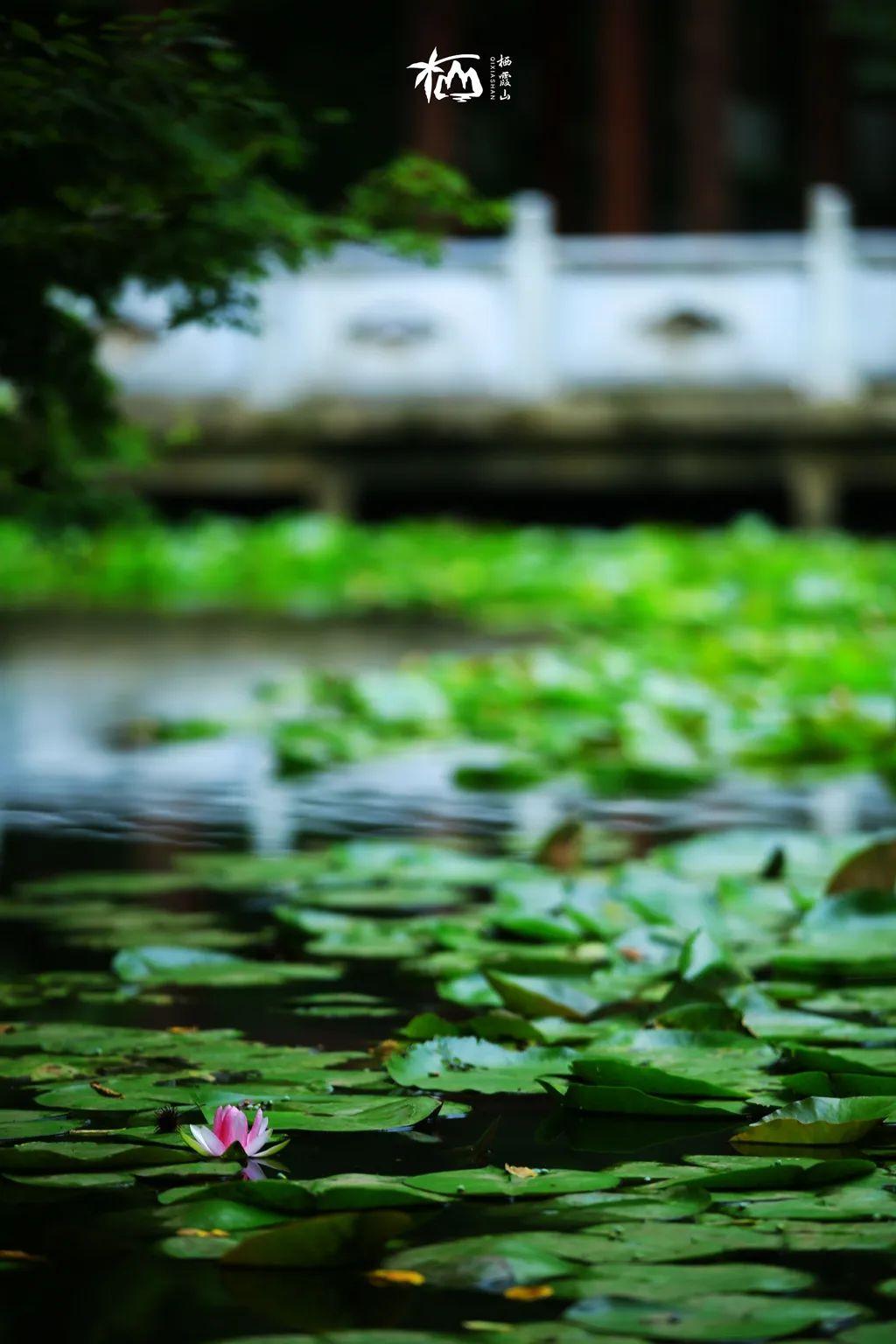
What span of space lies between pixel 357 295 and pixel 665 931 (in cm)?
854

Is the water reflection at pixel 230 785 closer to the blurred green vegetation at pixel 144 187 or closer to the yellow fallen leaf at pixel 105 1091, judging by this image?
the blurred green vegetation at pixel 144 187

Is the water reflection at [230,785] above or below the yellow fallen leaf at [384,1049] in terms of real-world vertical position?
above

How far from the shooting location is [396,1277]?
1.08 meters

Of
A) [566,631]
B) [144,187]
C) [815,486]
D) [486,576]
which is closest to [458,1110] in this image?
[144,187]

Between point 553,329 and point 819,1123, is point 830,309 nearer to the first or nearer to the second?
point 553,329

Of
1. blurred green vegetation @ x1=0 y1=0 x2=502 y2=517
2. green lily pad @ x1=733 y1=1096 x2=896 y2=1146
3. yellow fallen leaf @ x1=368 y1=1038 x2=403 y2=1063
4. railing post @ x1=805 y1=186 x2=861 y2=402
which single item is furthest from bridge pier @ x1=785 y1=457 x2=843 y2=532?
green lily pad @ x1=733 y1=1096 x2=896 y2=1146

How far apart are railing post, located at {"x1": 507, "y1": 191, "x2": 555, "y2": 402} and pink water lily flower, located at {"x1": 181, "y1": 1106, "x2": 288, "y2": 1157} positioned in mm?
9025

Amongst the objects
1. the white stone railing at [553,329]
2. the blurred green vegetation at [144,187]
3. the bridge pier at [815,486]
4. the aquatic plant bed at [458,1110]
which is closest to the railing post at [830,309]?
the white stone railing at [553,329]

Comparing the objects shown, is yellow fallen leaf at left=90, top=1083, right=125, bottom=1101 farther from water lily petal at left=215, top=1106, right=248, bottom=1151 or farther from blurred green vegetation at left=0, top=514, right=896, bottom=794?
blurred green vegetation at left=0, top=514, right=896, bottom=794

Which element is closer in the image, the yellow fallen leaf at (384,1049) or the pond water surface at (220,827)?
the pond water surface at (220,827)

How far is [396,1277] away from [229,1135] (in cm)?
22

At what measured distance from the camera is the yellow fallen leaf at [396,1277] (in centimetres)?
108

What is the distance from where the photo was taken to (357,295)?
10305 millimetres

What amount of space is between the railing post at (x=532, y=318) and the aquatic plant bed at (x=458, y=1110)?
793cm
